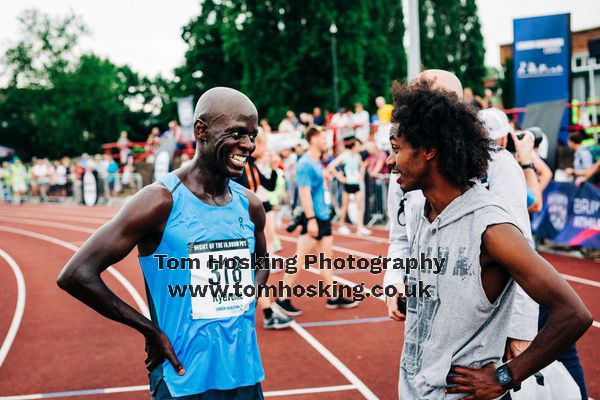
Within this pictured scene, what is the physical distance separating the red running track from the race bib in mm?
2619

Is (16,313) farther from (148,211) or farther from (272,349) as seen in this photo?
(148,211)

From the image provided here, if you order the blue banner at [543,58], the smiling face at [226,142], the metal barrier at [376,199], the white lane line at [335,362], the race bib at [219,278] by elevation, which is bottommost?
the white lane line at [335,362]

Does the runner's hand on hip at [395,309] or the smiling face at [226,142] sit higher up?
the smiling face at [226,142]

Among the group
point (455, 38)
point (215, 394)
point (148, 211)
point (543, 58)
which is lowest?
point (215, 394)

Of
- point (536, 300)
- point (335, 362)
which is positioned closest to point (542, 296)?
point (536, 300)

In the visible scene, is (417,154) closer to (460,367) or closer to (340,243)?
(460,367)

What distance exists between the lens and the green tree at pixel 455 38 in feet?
172

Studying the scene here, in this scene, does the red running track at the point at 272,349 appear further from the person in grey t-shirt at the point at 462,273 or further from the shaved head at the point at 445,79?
the person in grey t-shirt at the point at 462,273

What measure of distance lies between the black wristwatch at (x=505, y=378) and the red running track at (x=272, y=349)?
296 cm

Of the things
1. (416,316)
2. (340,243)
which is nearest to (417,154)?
(416,316)

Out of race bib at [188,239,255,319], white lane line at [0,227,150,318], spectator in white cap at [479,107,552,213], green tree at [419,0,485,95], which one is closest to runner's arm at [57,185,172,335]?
race bib at [188,239,255,319]

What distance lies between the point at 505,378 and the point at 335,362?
12.4 feet

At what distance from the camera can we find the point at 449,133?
2.21 metres

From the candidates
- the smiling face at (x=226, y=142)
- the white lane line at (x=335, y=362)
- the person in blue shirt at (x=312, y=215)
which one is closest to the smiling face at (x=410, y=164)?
the smiling face at (x=226, y=142)
